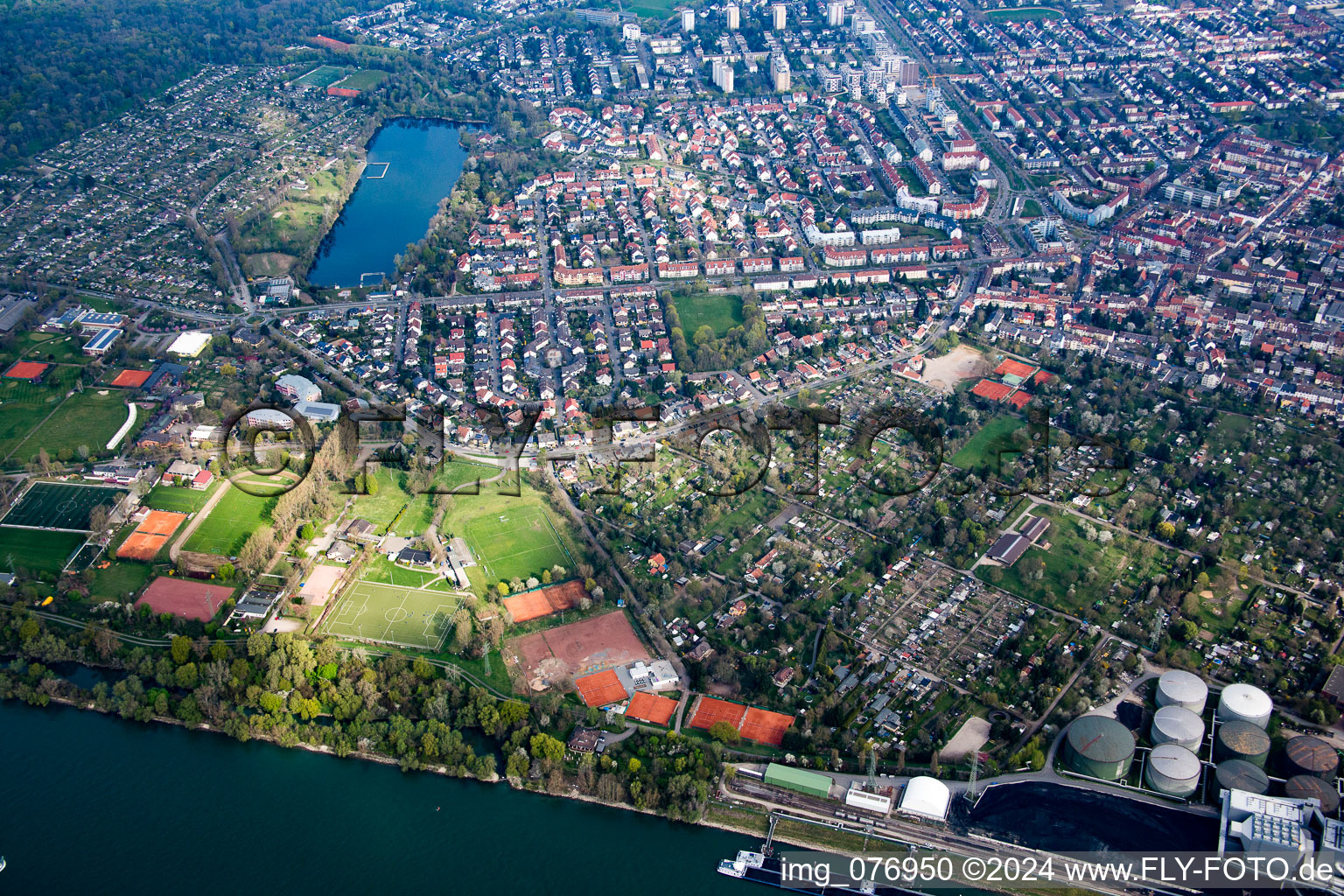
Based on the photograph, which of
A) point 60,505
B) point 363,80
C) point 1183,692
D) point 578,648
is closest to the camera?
point 1183,692

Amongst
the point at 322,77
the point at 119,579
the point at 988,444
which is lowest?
the point at 988,444

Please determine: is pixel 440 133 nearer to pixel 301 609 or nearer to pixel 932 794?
pixel 301 609

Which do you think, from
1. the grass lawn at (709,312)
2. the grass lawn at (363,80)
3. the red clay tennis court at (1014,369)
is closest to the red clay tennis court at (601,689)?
the grass lawn at (709,312)

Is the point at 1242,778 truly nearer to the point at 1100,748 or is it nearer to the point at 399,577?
the point at 1100,748

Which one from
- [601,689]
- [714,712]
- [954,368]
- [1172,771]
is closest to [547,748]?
[601,689]

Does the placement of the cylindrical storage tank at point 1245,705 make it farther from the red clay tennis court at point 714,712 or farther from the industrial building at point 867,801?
the red clay tennis court at point 714,712

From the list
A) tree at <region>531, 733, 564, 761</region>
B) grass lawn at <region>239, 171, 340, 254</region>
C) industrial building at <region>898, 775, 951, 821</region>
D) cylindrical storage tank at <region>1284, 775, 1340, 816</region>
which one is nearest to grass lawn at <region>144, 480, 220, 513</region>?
tree at <region>531, 733, 564, 761</region>

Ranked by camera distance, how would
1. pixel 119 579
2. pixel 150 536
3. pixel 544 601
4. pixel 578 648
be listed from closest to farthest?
pixel 578 648, pixel 544 601, pixel 119 579, pixel 150 536
